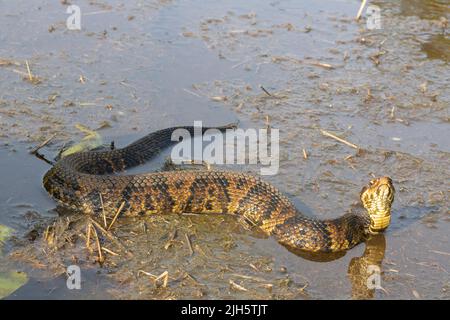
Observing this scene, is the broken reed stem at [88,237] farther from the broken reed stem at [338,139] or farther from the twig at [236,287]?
the broken reed stem at [338,139]

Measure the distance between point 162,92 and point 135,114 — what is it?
672 millimetres

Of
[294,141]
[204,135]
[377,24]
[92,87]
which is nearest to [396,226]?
[294,141]

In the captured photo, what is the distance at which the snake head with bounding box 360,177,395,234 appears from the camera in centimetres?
618

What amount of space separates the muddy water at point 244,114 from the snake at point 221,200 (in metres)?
0.14

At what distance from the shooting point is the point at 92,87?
8891 mm

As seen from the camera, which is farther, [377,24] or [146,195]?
[377,24]

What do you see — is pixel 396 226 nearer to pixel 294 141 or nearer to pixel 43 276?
pixel 294 141

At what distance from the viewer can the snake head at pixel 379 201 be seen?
6184 millimetres

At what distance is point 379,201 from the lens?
6250mm

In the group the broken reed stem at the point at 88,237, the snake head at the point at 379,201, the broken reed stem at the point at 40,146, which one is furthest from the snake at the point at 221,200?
the broken reed stem at the point at 40,146

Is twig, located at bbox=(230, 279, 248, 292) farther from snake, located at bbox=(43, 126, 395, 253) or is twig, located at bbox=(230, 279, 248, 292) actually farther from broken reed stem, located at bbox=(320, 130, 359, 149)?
broken reed stem, located at bbox=(320, 130, 359, 149)

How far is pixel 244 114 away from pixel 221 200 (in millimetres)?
2175

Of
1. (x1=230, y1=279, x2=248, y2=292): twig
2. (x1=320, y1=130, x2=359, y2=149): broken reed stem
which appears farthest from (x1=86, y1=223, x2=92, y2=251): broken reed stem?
(x1=320, y1=130, x2=359, y2=149): broken reed stem

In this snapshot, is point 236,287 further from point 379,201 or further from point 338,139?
point 338,139
